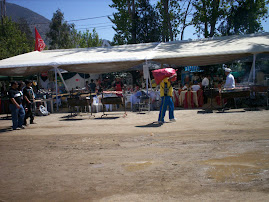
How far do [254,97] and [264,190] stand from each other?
9.11m

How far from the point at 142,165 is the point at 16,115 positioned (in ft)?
20.2

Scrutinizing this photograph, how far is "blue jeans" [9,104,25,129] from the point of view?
8.65m

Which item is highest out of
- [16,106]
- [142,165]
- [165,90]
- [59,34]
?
[59,34]

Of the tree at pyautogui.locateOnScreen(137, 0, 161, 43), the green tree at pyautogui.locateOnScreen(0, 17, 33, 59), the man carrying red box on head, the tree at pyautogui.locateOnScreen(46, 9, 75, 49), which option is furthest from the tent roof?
the tree at pyautogui.locateOnScreen(46, 9, 75, 49)

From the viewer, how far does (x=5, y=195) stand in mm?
3582

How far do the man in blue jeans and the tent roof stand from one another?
17.2ft

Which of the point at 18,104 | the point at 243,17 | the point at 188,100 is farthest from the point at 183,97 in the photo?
the point at 243,17

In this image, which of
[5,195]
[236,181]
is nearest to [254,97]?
[236,181]

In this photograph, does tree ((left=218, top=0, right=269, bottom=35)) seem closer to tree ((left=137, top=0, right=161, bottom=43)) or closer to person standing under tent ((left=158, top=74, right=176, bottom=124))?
tree ((left=137, top=0, right=161, bottom=43))

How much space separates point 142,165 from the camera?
176 inches

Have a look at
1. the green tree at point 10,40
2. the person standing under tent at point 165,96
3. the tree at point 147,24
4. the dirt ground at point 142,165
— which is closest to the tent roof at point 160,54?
the person standing under tent at point 165,96

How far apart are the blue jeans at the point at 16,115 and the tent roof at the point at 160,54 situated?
5.29 m

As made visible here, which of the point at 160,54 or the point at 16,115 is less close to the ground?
the point at 160,54

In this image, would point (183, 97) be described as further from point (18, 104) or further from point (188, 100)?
point (18, 104)
